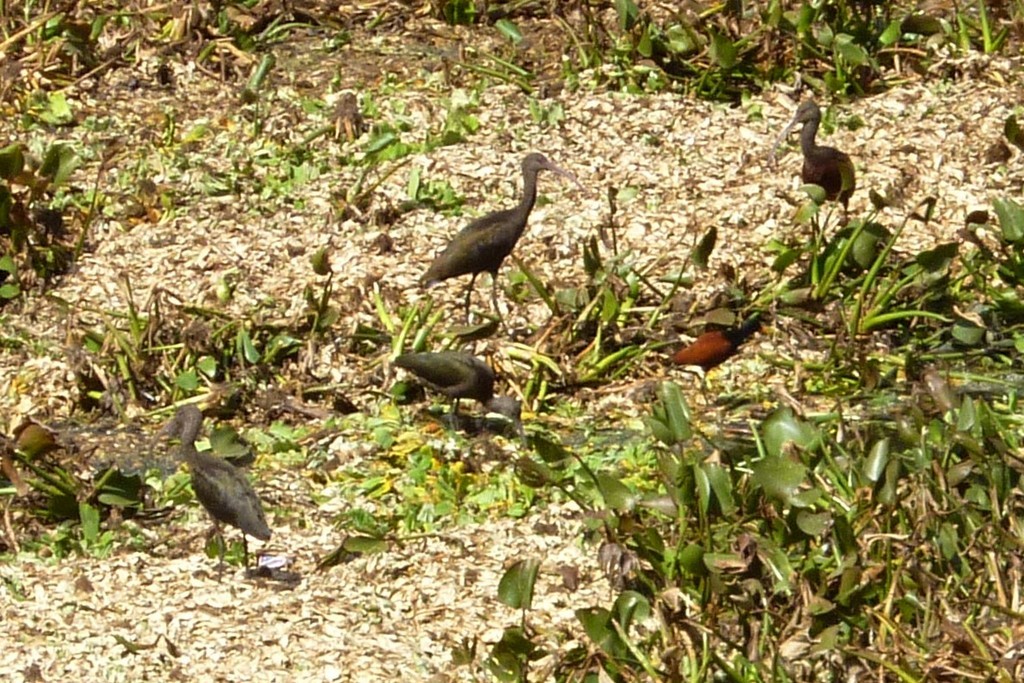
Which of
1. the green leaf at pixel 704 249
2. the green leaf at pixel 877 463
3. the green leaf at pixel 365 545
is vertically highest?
the green leaf at pixel 877 463

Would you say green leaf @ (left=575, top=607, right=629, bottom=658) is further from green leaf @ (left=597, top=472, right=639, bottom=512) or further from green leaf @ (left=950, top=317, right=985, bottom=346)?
green leaf @ (left=950, top=317, right=985, bottom=346)

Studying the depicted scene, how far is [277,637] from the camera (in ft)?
16.1

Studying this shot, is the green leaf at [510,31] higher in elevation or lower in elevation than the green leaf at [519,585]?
lower

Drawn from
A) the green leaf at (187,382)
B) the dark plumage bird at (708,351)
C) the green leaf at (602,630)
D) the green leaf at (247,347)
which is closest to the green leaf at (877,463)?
the green leaf at (602,630)

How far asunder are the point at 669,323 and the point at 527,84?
5.61ft

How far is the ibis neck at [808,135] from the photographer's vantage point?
266 inches

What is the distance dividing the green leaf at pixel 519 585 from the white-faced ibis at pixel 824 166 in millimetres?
2293

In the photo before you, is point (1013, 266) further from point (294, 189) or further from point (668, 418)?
point (294, 189)

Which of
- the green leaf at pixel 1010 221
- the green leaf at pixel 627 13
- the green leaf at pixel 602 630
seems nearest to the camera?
the green leaf at pixel 602 630

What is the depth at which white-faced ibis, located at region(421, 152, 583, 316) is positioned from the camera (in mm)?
6246

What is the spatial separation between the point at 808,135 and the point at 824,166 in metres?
0.27

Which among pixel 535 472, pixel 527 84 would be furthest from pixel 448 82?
pixel 535 472

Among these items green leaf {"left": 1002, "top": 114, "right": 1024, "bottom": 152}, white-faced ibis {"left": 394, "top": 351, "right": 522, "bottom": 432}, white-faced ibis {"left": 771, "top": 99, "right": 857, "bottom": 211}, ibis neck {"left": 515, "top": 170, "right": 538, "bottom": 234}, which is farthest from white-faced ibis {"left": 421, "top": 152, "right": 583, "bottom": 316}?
green leaf {"left": 1002, "top": 114, "right": 1024, "bottom": 152}

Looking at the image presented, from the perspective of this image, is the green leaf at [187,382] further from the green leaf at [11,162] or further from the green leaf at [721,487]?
the green leaf at [721,487]
